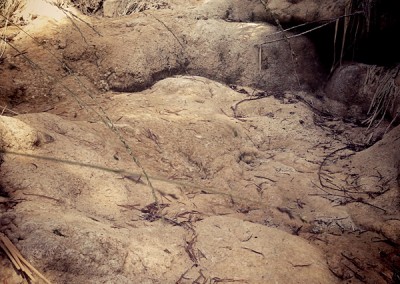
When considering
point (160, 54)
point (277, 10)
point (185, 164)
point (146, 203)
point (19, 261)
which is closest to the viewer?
point (19, 261)

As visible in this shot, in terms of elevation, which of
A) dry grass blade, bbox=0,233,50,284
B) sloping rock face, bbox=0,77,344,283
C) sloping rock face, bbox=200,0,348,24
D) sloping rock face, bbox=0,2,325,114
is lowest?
sloping rock face, bbox=0,77,344,283

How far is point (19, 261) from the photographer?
122cm

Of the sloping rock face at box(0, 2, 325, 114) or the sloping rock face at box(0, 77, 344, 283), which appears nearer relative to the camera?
the sloping rock face at box(0, 77, 344, 283)

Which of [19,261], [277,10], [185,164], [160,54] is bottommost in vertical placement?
[185,164]

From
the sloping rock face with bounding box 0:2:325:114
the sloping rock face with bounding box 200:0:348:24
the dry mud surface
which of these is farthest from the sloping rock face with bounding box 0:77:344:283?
the sloping rock face with bounding box 200:0:348:24

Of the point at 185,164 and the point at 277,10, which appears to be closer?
the point at 185,164

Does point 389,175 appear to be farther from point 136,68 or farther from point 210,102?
point 136,68

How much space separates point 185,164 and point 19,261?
1.68m

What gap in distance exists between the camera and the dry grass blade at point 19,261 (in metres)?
1.20

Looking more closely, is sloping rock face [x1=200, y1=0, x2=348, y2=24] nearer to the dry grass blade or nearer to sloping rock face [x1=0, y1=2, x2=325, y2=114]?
sloping rock face [x1=0, y1=2, x2=325, y2=114]

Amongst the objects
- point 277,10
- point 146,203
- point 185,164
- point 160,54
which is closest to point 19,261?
point 146,203

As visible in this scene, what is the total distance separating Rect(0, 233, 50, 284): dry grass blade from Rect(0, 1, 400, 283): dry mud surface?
0.11ft

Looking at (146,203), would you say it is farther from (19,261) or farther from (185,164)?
(19,261)

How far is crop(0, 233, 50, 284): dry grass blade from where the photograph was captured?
1.20m
